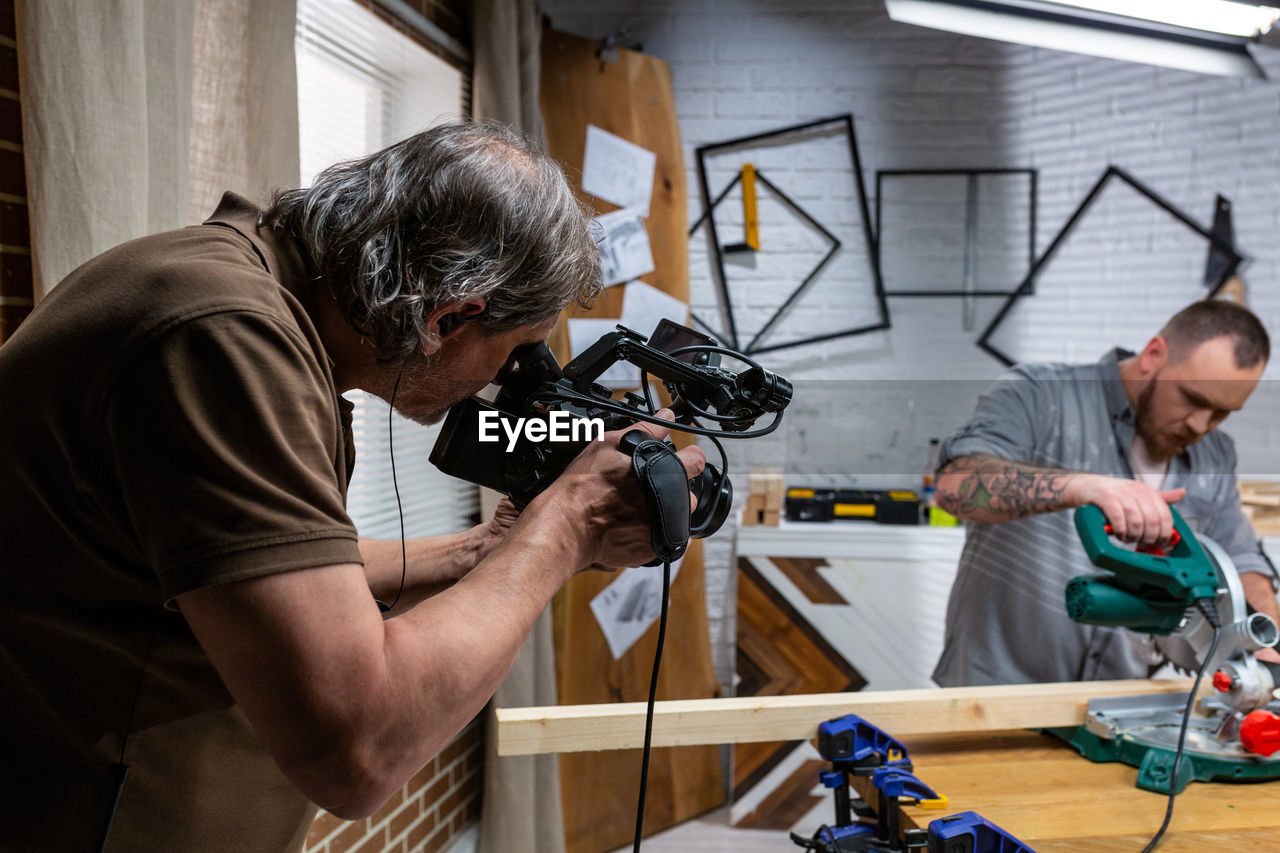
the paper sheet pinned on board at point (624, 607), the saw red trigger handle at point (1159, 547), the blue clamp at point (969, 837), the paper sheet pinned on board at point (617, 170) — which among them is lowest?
the paper sheet pinned on board at point (624, 607)

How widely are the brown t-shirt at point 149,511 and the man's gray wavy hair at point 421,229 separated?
0.14 ft

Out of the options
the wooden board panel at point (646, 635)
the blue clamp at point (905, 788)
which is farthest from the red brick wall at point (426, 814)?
the blue clamp at point (905, 788)

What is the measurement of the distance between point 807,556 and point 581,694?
67 centimetres

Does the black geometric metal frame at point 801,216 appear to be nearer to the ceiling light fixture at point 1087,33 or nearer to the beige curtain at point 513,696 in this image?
the beige curtain at point 513,696

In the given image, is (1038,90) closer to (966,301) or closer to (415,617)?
(966,301)

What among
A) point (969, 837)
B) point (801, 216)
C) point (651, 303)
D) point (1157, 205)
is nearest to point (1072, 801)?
point (969, 837)

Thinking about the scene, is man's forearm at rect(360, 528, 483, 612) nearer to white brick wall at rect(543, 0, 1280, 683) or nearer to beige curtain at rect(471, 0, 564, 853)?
beige curtain at rect(471, 0, 564, 853)

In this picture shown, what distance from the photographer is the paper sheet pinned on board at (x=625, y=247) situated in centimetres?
219

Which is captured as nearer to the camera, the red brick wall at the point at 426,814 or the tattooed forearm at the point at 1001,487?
the tattooed forearm at the point at 1001,487

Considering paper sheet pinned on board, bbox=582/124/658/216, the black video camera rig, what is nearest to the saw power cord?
the black video camera rig

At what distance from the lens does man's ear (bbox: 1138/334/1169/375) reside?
152 cm

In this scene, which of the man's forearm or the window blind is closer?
the man's forearm

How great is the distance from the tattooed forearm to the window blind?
110 cm

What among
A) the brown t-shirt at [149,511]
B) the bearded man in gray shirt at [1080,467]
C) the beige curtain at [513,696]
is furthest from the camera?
the beige curtain at [513,696]
